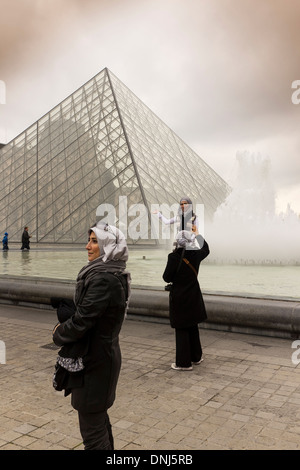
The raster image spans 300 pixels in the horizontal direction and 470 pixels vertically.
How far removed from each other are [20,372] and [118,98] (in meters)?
34.1

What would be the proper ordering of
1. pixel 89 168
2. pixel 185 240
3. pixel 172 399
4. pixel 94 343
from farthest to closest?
pixel 89 168, pixel 185 240, pixel 172 399, pixel 94 343

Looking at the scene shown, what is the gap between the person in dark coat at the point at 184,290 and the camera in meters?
4.38

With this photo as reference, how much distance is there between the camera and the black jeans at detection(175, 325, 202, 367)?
14.4ft

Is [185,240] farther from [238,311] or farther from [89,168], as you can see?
[89,168]

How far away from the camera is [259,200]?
90.8 feet

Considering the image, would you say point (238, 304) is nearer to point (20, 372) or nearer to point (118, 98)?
point (20, 372)

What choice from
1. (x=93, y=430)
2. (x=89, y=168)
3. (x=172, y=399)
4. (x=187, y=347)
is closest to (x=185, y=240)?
(x=187, y=347)

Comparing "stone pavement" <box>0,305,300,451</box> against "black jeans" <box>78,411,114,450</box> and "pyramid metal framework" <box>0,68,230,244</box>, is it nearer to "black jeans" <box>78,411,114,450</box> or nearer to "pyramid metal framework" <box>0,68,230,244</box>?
"black jeans" <box>78,411,114,450</box>

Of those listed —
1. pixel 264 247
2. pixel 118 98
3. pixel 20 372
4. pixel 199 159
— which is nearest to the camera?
pixel 20 372

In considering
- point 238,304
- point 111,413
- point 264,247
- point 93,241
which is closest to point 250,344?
point 238,304

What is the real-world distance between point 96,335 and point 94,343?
44mm

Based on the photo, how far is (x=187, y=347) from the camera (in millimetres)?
4414

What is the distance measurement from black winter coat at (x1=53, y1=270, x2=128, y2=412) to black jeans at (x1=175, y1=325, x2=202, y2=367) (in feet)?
6.61

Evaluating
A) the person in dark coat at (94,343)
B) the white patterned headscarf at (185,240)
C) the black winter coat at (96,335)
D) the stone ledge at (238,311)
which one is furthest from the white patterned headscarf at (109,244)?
the stone ledge at (238,311)
